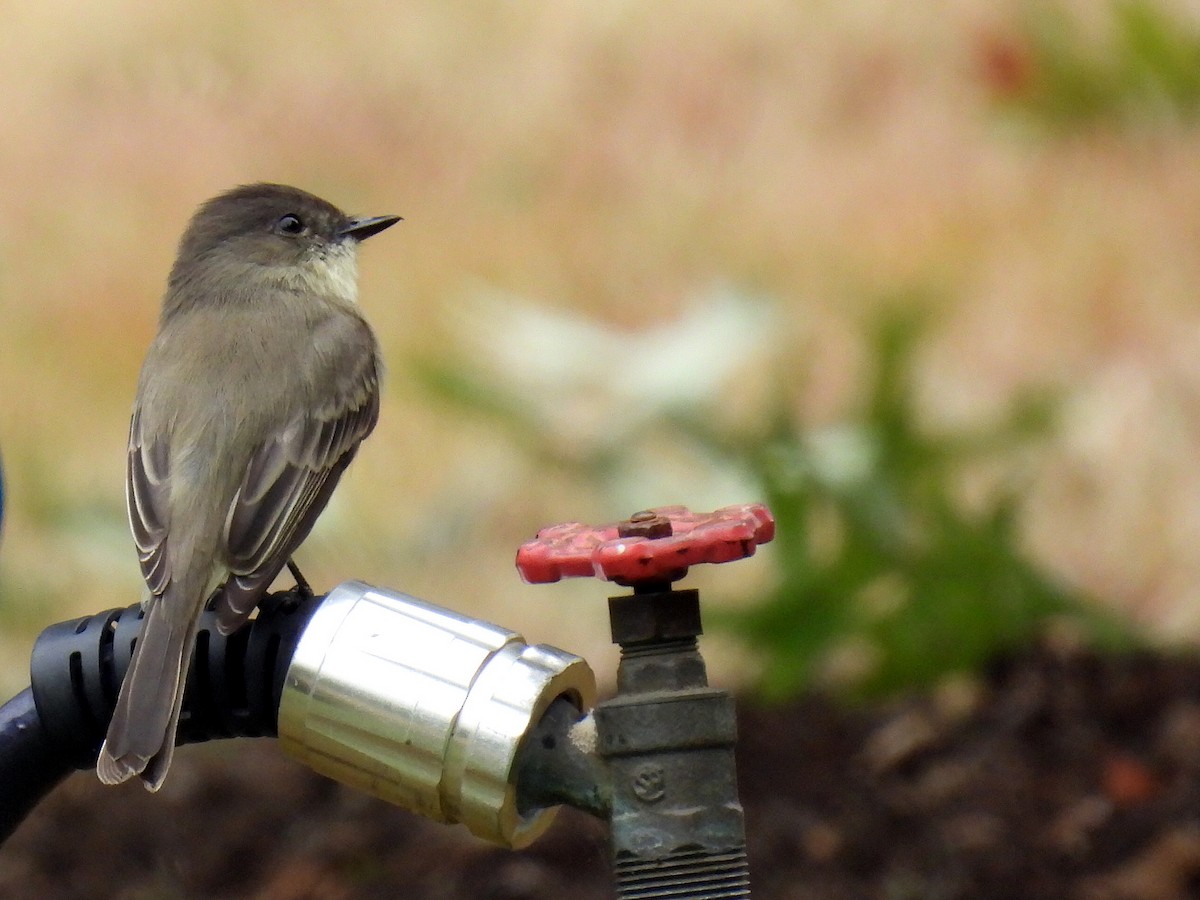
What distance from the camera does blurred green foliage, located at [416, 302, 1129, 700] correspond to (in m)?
4.34

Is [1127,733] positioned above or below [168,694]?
above

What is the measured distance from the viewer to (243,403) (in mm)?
3809

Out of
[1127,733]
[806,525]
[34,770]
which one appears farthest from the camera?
[806,525]

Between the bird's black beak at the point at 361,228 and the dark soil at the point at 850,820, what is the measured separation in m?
Answer: 1.22

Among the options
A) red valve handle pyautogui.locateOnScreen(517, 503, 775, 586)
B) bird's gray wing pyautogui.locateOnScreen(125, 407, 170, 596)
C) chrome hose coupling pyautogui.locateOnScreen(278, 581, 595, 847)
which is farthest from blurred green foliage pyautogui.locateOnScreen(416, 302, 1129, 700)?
red valve handle pyautogui.locateOnScreen(517, 503, 775, 586)

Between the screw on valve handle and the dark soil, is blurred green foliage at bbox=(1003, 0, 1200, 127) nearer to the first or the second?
the dark soil

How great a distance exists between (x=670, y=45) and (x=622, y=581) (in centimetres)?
556

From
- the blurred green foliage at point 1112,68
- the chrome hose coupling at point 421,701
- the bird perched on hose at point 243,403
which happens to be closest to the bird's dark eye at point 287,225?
the bird perched on hose at point 243,403

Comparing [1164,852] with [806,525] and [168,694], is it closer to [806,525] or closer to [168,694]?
[806,525]

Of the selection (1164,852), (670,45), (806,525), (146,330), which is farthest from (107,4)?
(1164,852)

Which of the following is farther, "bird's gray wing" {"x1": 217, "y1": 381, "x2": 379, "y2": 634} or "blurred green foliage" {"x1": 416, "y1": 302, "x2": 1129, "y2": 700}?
"blurred green foliage" {"x1": 416, "y1": 302, "x2": 1129, "y2": 700}

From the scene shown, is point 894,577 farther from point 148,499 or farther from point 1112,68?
point 1112,68

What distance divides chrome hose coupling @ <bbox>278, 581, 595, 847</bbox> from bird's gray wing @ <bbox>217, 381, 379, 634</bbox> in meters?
0.91

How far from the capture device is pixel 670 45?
7.29 meters
